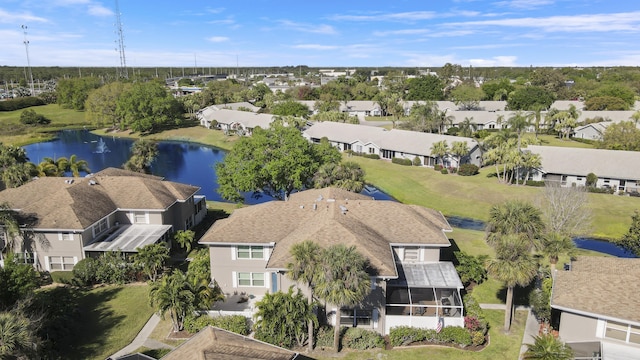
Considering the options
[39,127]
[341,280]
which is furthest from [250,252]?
[39,127]

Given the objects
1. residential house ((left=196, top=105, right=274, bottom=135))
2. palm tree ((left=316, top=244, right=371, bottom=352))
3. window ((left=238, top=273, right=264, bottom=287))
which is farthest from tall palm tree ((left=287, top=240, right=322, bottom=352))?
residential house ((left=196, top=105, right=274, bottom=135))

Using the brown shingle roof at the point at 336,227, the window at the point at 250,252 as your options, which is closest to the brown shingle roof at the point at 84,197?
the brown shingle roof at the point at 336,227

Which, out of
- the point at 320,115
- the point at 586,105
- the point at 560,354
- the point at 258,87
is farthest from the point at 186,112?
the point at 560,354

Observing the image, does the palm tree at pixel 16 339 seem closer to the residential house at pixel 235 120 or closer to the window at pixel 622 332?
the window at pixel 622 332

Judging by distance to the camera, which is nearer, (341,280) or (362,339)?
(341,280)

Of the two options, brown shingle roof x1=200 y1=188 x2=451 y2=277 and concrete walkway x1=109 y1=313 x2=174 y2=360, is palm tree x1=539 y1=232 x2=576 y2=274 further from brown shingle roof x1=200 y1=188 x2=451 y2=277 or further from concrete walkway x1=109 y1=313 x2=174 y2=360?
concrete walkway x1=109 y1=313 x2=174 y2=360

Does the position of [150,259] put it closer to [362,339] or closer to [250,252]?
[250,252]

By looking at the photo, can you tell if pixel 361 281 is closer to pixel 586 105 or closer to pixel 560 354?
pixel 560 354
